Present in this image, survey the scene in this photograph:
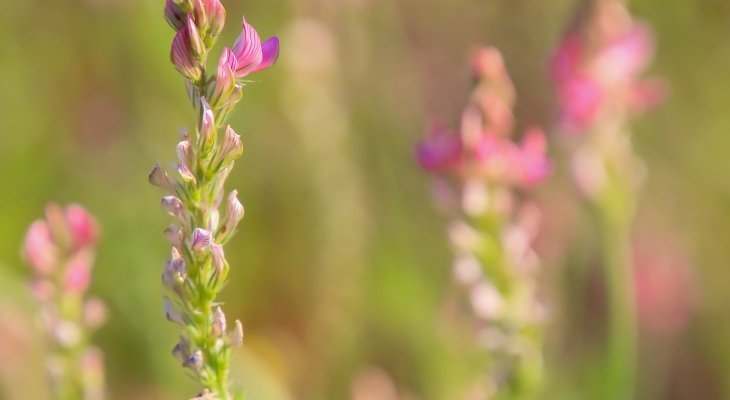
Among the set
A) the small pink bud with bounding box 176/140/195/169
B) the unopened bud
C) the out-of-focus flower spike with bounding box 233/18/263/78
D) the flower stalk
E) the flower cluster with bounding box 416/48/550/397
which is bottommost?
the unopened bud

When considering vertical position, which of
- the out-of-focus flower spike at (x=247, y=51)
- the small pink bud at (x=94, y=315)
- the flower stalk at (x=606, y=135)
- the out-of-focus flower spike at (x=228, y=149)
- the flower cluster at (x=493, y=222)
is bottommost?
the out-of-focus flower spike at (x=228, y=149)

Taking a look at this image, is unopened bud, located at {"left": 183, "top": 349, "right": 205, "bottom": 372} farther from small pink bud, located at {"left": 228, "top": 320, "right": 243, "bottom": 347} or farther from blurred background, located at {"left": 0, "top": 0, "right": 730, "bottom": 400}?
blurred background, located at {"left": 0, "top": 0, "right": 730, "bottom": 400}

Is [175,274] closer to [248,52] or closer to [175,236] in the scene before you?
[175,236]

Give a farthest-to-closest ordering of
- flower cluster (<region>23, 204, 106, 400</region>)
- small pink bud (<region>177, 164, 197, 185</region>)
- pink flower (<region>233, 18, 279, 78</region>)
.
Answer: flower cluster (<region>23, 204, 106, 400</region>) < pink flower (<region>233, 18, 279, 78</region>) < small pink bud (<region>177, 164, 197, 185</region>)

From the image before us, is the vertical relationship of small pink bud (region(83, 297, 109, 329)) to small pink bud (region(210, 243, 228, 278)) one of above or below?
above

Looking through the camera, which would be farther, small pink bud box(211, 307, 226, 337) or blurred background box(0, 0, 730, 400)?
blurred background box(0, 0, 730, 400)

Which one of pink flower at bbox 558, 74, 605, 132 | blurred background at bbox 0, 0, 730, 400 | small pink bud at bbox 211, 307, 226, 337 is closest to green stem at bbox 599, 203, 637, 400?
pink flower at bbox 558, 74, 605, 132

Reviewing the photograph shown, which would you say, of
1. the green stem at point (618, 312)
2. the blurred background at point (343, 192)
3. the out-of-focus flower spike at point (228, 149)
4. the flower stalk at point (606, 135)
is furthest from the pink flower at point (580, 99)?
the out-of-focus flower spike at point (228, 149)

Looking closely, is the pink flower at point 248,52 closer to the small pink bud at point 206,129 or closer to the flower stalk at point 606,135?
the small pink bud at point 206,129
